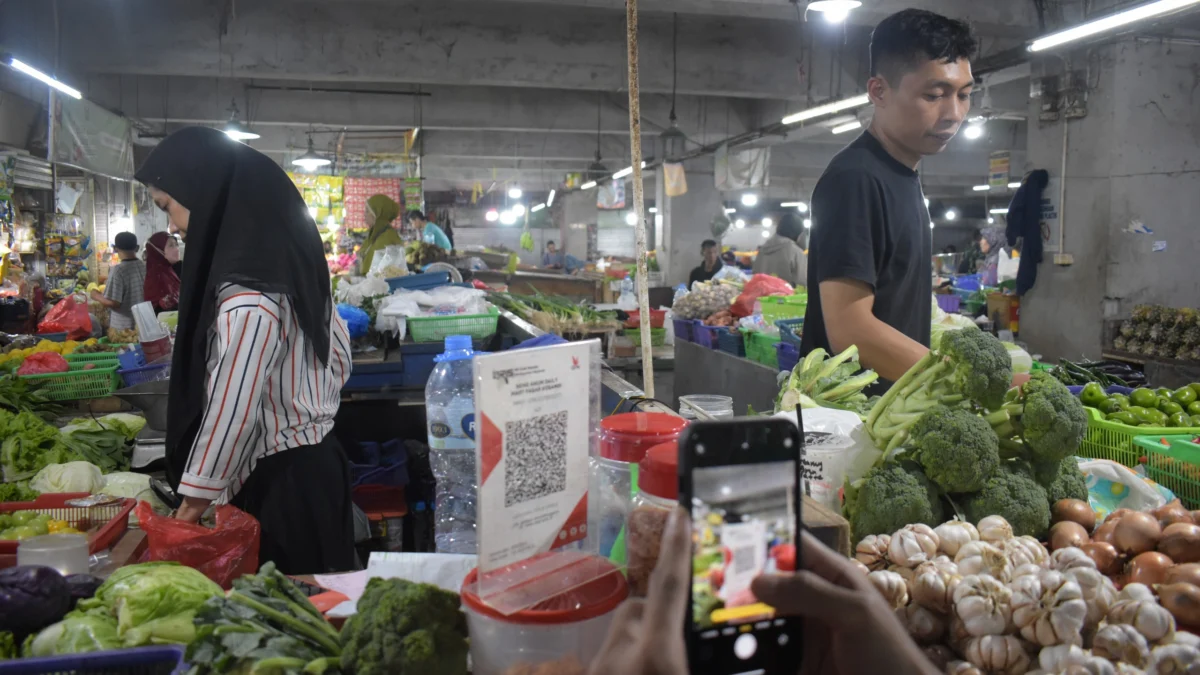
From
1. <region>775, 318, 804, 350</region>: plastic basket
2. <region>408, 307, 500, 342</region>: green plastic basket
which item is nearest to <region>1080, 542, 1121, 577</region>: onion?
<region>408, 307, 500, 342</region>: green plastic basket

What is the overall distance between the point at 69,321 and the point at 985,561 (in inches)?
417

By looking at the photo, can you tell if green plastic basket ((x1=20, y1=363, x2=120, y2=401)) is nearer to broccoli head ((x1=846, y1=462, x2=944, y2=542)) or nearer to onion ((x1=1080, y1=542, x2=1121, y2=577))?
broccoli head ((x1=846, y1=462, x2=944, y2=542))

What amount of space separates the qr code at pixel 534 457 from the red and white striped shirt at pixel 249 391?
5.47 ft

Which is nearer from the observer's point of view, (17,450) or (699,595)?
→ (699,595)

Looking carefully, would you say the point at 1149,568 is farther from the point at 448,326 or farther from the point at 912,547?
the point at 448,326

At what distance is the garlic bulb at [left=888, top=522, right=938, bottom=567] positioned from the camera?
1.39m

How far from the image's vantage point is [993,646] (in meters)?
1.16

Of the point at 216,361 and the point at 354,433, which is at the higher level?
the point at 216,361

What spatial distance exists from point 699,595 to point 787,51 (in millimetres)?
12889

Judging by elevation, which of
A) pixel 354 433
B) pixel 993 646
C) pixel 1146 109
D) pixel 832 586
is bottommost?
pixel 354 433

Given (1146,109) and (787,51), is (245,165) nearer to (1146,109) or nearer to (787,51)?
(1146,109)

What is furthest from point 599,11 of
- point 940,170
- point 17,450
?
point 940,170

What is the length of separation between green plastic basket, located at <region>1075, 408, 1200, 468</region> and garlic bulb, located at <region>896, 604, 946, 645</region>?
4.93ft

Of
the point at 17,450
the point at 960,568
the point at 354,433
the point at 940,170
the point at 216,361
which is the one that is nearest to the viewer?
the point at 960,568
